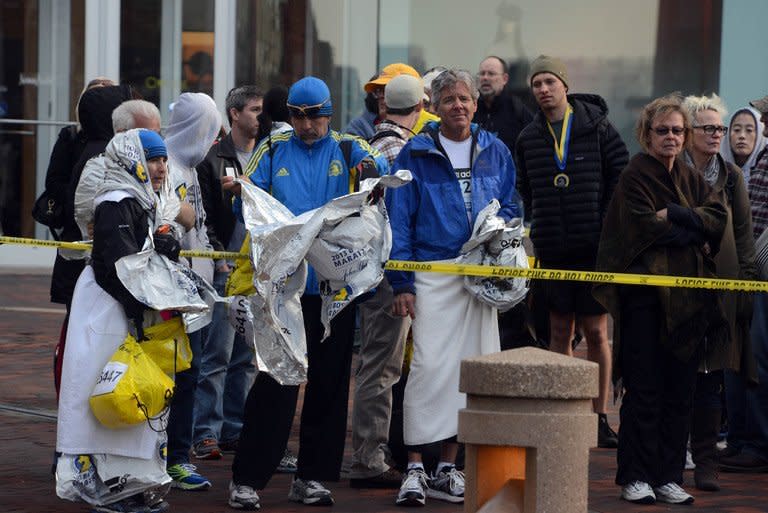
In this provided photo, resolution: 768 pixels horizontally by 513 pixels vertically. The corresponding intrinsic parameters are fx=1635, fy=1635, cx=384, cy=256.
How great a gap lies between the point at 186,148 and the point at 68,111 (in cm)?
1168

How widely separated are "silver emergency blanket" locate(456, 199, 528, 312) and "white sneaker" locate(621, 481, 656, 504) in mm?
1054

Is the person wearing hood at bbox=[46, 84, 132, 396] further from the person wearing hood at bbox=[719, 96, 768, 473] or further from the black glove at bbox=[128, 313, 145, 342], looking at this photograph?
the person wearing hood at bbox=[719, 96, 768, 473]

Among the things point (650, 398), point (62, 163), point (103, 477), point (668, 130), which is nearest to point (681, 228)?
point (668, 130)

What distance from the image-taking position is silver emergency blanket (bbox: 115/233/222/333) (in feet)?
23.3

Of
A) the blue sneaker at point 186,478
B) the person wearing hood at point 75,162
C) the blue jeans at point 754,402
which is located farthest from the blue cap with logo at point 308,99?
the blue jeans at point 754,402

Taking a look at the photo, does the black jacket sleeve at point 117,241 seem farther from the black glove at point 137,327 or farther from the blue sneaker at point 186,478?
the blue sneaker at point 186,478

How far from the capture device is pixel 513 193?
8141 millimetres

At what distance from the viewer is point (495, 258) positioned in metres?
7.85

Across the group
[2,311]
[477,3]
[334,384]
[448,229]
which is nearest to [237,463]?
[334,384]

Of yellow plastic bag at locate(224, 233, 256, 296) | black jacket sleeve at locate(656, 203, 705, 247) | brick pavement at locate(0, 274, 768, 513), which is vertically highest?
black jacket sleeve at locate(656, 203, 705, 247)

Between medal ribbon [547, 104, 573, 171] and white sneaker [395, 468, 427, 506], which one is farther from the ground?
medal ribbon [547, 104, 573, 171]

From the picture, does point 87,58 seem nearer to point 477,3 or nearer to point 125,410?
point 477,3

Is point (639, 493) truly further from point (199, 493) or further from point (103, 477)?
point (103, 477)

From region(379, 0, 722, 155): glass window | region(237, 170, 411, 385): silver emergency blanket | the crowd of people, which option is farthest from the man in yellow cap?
region(379, 0, 722, 155): glass window
